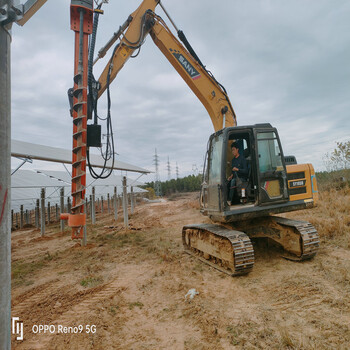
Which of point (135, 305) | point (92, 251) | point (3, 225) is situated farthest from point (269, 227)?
point (3, 225)

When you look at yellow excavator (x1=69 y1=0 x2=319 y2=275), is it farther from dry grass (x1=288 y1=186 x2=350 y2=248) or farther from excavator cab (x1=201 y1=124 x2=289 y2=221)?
dry grass (x1=288 y1=186 x2=350 y2=248)

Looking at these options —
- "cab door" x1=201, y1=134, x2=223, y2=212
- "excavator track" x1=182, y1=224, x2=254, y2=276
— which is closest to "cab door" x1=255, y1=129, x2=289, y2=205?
"cab door" x1=201, y1=134, x2=223, y2=212

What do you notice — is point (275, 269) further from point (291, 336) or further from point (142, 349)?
point (142, 349)

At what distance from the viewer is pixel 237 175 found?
A: 528cm

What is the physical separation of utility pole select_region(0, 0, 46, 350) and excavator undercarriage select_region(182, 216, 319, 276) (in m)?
3.54

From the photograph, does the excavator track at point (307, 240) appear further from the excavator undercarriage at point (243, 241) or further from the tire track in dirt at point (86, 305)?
the tire track in dirt at point (86, 305)

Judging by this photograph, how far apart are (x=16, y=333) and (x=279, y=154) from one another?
5.22 metres

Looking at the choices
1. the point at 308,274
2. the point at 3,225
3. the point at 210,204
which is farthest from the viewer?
the point at 210,204

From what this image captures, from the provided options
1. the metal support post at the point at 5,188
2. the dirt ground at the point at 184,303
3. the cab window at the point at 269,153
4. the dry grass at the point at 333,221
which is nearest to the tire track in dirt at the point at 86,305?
the dirt ground at the point at 184,303

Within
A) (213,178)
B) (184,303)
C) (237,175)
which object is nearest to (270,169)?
(237,175)

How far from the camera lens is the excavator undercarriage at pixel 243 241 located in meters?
4.43

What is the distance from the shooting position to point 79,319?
3.33 m

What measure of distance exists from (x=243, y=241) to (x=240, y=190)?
3.67 feet

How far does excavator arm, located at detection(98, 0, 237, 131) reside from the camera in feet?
21.3
